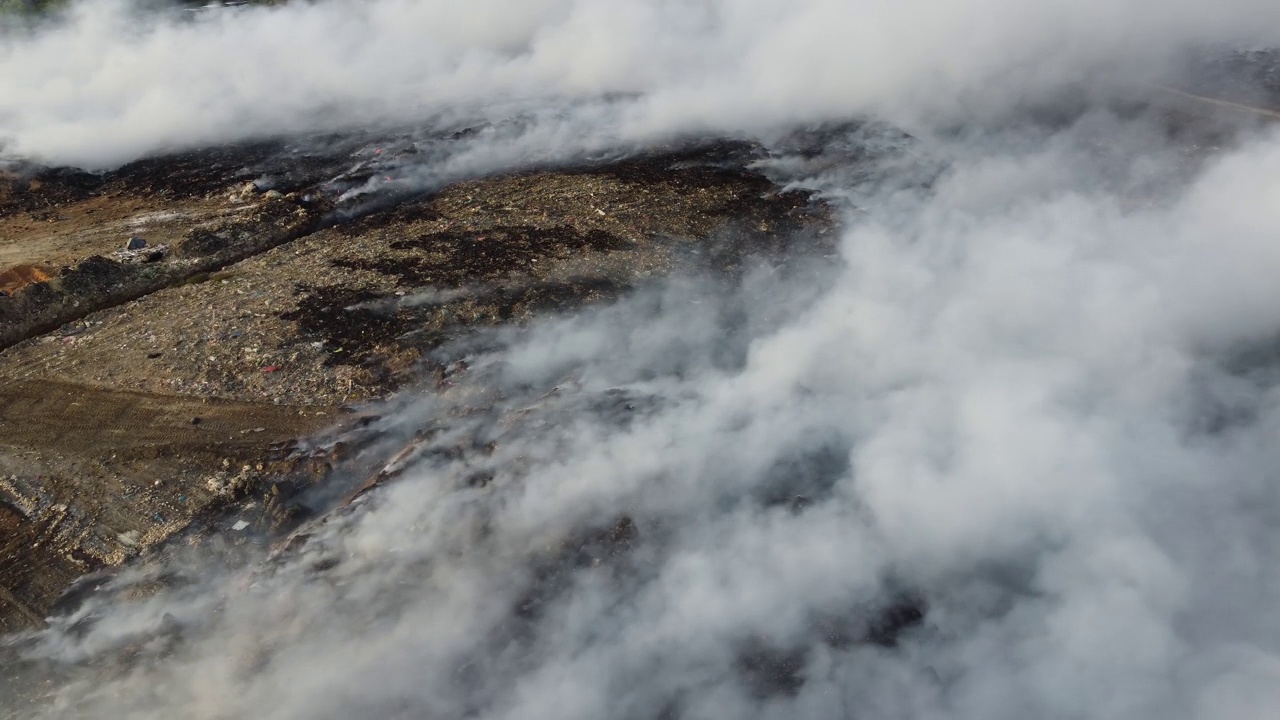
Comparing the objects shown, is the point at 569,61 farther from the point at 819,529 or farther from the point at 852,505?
the point at 819,529

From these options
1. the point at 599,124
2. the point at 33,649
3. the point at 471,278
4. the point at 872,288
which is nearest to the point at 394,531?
the point at 33,649

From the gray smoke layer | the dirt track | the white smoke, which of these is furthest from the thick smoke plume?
the white smoke

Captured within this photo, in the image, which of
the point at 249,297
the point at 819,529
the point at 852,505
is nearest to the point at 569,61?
the point at 249,297

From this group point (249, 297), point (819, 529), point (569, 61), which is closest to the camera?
point (819, 529)

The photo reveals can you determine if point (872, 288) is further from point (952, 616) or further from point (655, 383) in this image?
point (952, 616)

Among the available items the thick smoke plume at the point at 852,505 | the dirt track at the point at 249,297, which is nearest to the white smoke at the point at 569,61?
the dirt track at the point at 249,297

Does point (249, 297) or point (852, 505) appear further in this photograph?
point (249, 297)

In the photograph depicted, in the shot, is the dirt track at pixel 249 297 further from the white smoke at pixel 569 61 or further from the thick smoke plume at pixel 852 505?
the white smoke at pixel 569 61

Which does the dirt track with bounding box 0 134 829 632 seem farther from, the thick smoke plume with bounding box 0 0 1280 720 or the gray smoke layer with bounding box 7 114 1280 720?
the gray smoke layer with bounding box 7 114 1280 720

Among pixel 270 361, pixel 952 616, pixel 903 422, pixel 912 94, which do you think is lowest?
pixel 952 616
